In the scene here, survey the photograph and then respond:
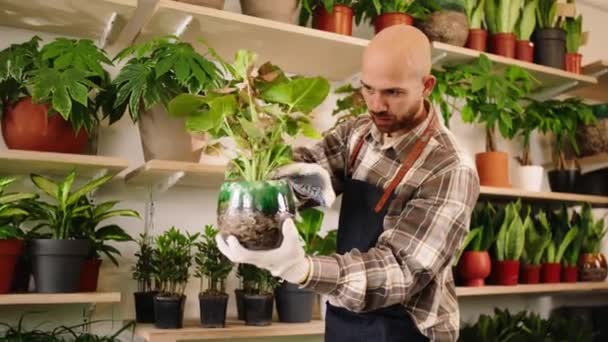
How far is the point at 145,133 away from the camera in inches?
75.9

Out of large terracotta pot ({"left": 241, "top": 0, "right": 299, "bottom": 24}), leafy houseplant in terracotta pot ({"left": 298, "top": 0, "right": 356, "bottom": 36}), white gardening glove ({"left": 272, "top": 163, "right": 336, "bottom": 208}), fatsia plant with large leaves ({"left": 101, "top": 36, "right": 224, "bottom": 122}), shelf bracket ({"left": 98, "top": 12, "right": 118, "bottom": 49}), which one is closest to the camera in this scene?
white gardening glove ({"left": 272, "top": 163, "right": 336, "bottom": 208})

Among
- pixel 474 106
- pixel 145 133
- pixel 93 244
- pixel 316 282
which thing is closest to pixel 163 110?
pixel 145 133

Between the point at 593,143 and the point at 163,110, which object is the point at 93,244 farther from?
the point at 593,143

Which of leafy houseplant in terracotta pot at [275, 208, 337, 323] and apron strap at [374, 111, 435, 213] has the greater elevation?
apron strap at [374, 111, 435, 213]

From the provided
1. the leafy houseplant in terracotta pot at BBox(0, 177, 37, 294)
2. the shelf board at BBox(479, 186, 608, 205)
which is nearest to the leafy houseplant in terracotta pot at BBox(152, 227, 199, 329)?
the leafy houseplant in terracotta pot at BBox(0, 177, 37, 294)

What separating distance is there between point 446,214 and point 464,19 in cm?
144

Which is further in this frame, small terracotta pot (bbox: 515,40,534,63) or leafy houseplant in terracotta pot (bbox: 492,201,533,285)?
small terracotta pot (bbox: 515,40,534,63)

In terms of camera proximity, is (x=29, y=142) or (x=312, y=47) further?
(x=312, y=47)

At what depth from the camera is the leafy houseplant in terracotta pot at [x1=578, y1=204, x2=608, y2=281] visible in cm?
284

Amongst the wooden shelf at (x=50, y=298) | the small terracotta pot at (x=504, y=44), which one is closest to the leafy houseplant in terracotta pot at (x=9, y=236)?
the wooden shelf at (x=50, y=298)

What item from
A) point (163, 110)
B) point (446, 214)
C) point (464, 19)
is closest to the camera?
point (446, 214)

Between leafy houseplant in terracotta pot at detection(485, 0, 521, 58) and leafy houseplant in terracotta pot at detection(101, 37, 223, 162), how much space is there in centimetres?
146

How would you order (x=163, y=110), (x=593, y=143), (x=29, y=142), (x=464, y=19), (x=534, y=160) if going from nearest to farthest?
(x=29, y=142), (x=163, y=110), (x=464, y=19), (x=593, y=143), (x=534, y=160)

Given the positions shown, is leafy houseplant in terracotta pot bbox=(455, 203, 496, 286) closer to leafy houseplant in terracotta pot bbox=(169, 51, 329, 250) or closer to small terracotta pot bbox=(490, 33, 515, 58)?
small terracotta pot bbox=(490, 33, 515, 58)
